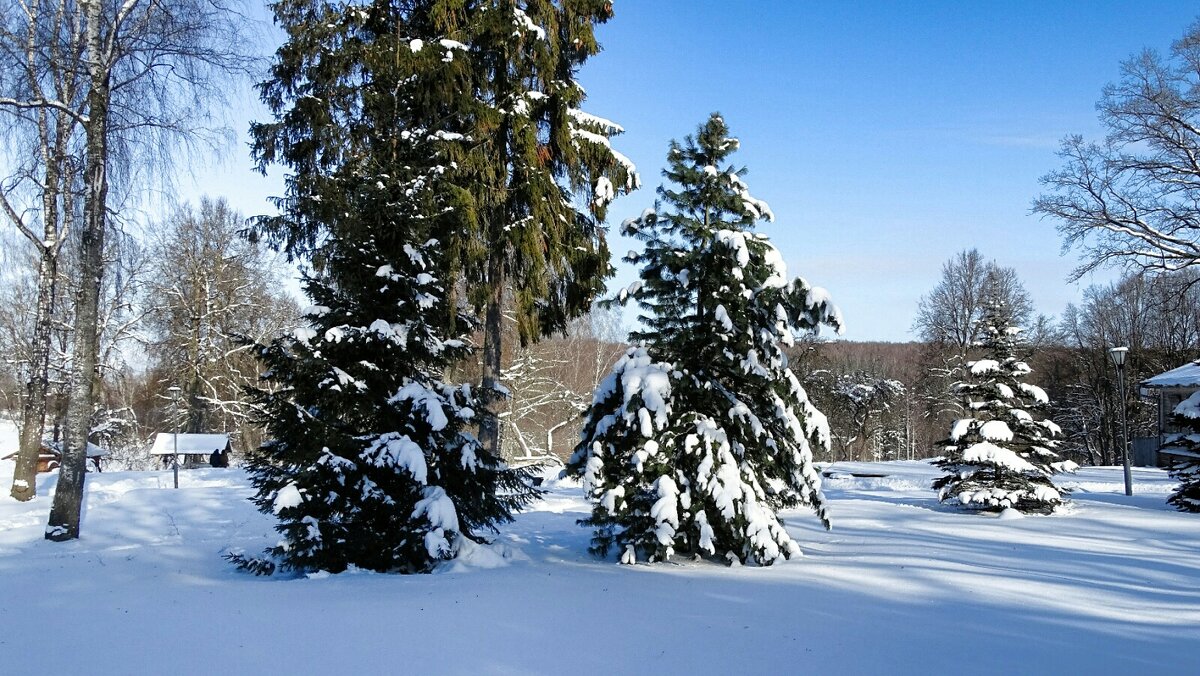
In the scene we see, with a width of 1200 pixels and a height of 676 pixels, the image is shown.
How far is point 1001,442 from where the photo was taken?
14.2m

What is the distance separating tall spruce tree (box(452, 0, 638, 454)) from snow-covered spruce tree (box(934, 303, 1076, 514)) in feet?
27.0

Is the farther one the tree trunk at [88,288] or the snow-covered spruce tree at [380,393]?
the tree trunk at [88,288]

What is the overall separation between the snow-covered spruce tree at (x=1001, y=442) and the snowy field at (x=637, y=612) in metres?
3.04

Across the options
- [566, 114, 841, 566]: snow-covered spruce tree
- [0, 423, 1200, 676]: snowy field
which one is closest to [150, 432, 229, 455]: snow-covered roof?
[0, 423, 1200, 676]: snowy field

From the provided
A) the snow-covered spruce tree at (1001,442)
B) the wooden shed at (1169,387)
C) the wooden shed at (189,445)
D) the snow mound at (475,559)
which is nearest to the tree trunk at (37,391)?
the wooden shed at (189,445)

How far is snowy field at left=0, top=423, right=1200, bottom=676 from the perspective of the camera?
14.9 ft

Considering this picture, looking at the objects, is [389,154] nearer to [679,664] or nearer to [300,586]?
[300,586]

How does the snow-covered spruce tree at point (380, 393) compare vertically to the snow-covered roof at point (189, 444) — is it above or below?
above

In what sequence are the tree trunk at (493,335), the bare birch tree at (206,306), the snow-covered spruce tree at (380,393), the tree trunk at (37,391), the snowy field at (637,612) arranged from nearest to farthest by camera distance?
the snowy field at (637,612)
the snow-covered spruce tree at (380,393)
the tree trunk at (493,335)
the tree trunk at (37,391)
the bare birch tree at (206,306)

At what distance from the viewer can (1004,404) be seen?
48.0 feet

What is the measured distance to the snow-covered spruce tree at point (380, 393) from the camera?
7996 mm

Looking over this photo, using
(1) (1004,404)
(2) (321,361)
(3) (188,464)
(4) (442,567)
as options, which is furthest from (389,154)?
(3) (188,464)

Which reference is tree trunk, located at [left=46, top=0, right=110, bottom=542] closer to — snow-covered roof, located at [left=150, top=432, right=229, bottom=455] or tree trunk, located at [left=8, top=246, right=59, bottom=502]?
tree trunk, located at [left=8, top=246, right=59, bottom=502]

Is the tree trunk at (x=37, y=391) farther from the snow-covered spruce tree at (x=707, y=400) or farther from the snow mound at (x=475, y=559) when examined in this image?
the snow-covered spruce tree at (x=707, y=400)
